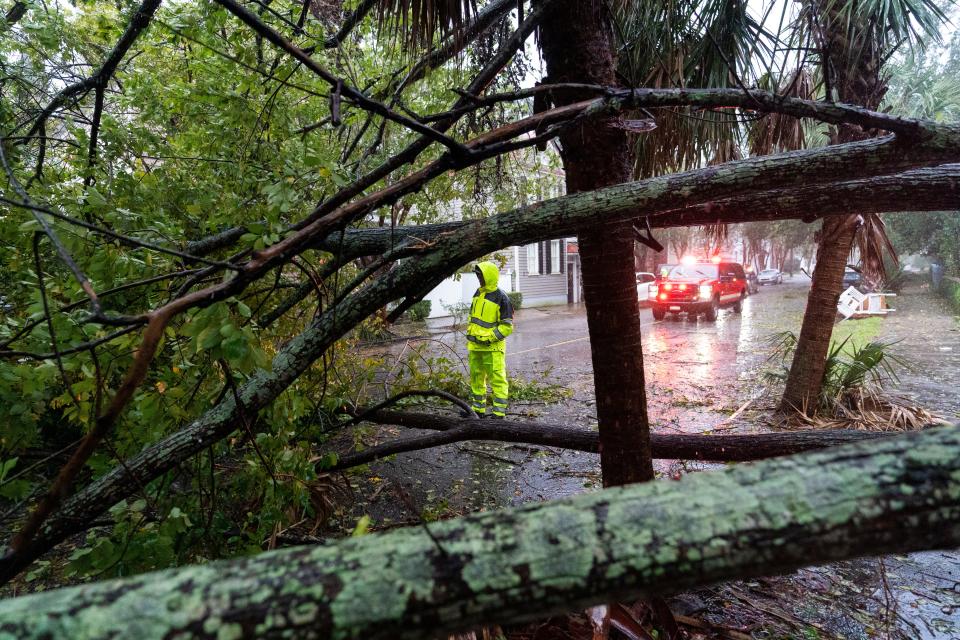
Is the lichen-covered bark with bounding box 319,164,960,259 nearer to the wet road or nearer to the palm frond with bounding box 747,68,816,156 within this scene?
the wet road

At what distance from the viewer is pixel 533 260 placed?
23.2 m

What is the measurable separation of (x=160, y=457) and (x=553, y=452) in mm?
4286

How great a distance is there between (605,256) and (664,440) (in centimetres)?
147

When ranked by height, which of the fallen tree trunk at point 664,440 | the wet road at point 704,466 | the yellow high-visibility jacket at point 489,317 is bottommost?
the wet road at point 704,466

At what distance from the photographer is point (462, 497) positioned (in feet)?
14.7

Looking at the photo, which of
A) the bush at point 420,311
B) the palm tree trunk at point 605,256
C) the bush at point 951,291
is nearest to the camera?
the palm tree trunk at point 605,256

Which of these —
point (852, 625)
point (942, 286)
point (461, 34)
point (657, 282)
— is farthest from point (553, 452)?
point (942, 286)

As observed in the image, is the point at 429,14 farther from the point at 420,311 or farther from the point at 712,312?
the point at 712,312

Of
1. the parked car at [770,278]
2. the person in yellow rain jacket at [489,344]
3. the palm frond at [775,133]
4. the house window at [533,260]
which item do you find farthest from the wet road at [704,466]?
the parked car at [770,278]

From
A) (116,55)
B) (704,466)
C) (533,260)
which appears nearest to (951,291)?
(533,260)

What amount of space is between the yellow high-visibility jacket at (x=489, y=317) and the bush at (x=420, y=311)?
817 cm

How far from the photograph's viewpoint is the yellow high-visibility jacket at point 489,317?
663 centimetres

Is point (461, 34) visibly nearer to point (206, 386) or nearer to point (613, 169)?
point (613, 169)

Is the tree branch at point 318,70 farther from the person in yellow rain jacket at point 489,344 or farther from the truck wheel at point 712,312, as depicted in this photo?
the truck wheel at point 712,312
